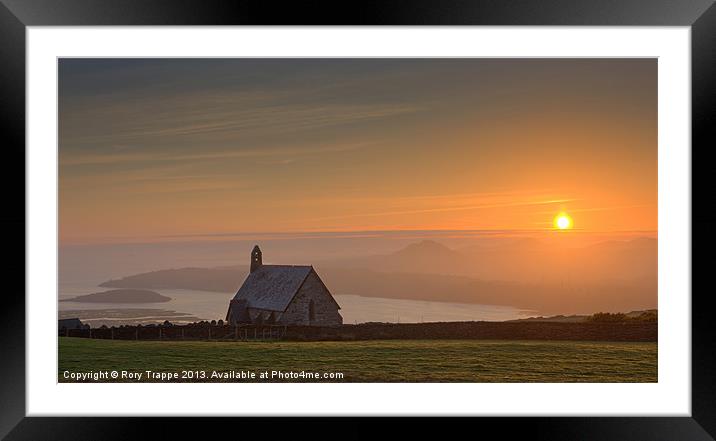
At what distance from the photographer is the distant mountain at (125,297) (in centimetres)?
593

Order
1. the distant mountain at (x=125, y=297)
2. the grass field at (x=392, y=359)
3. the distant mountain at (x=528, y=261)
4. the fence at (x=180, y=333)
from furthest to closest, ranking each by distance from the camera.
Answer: the fence at (x=180, y=333) < the distant mountain at (x=125, y=297) < the distant mountain at (x=528, y=261) < the grass field at (x=392, y=359)

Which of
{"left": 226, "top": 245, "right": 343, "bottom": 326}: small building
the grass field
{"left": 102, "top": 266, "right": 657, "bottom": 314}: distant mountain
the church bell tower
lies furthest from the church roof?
the grass field

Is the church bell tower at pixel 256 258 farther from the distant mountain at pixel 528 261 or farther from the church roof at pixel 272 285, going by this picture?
the distant mountain at pixel 528 261

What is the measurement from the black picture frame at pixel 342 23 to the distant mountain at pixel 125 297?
259 centimetres

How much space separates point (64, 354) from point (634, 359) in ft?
17.2

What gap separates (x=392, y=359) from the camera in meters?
5.89

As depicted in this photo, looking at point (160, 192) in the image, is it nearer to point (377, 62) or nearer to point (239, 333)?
point (239, 333)

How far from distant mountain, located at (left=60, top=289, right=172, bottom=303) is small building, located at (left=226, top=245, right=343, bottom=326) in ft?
2.45

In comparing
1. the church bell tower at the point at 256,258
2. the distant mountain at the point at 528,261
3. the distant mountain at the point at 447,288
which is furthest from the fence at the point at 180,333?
the distant mountain at the point at 528,261

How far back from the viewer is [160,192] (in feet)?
19.1

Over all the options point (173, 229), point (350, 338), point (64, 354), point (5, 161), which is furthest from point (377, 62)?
point (64, 354)

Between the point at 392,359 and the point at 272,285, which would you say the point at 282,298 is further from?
the point at 392,359

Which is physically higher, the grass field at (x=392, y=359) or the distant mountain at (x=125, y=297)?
the distant mountain at (x=125, y=297)

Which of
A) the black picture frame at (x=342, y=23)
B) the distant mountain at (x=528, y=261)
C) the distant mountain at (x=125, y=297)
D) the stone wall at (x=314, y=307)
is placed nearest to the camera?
the black picture frame at (x=342, y=23)
